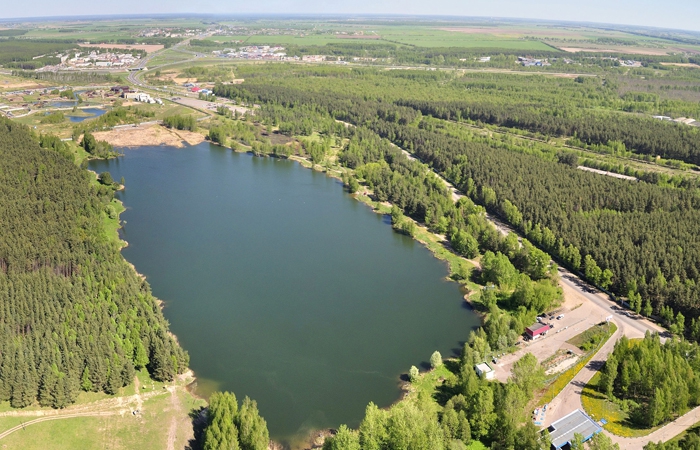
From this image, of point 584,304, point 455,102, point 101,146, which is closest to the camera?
point 584,304

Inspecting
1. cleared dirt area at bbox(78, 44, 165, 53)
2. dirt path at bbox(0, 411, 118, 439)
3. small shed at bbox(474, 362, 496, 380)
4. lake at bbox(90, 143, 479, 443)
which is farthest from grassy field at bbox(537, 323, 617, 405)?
cleared dirt area at bbox(78, 44, 165, 53)

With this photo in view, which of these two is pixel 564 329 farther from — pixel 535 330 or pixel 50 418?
pixel 50 418

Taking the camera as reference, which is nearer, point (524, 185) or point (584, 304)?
point (584, 304)

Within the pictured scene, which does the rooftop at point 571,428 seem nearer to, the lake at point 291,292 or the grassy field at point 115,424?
the lake at point 291,292

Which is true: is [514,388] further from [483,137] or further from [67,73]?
[67,73]

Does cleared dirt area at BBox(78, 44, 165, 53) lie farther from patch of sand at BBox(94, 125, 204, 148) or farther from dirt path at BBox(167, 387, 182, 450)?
dirt path at BBox(167, 387, 182, 450)

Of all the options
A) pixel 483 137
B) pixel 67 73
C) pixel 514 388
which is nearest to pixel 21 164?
pixel 514 388

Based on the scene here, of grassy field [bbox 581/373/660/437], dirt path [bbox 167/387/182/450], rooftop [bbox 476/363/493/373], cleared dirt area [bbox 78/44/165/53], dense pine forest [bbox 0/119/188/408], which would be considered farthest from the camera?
cleared dirt area [bbox 78/44/165/53]
